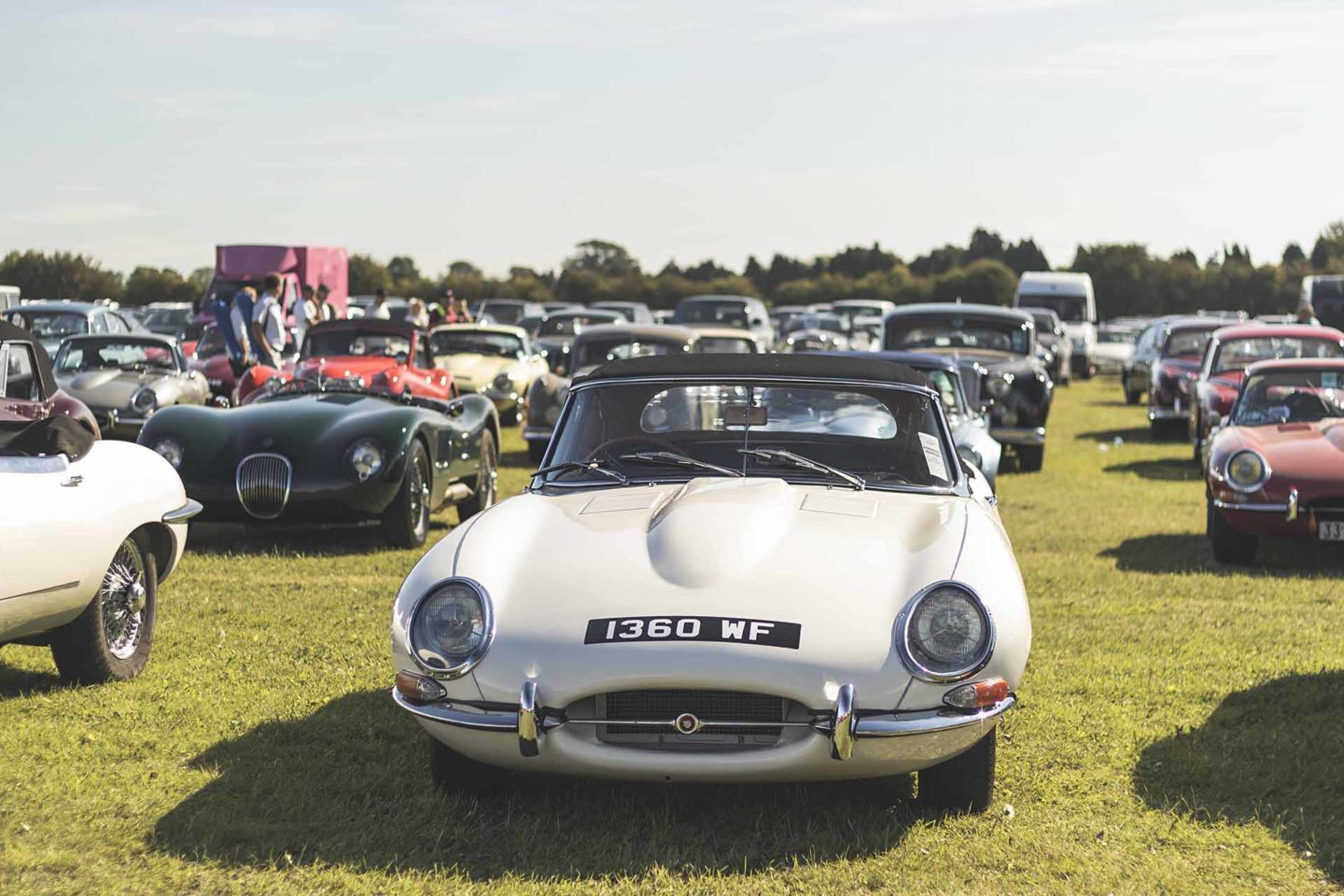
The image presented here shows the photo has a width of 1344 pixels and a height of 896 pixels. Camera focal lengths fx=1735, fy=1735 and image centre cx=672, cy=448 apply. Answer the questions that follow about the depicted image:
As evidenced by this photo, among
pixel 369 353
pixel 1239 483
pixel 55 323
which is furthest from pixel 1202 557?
pixel 55 323

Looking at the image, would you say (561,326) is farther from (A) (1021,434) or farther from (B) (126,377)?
(A) (1021,434)

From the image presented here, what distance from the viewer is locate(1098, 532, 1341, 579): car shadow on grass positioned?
1067 centimetres

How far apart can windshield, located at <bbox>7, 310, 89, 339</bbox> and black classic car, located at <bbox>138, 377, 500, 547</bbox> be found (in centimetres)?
1170

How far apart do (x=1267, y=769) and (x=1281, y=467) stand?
16.1ft

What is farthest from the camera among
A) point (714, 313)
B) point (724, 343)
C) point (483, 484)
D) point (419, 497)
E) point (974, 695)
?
point (714, 313)

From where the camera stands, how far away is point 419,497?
11.5m

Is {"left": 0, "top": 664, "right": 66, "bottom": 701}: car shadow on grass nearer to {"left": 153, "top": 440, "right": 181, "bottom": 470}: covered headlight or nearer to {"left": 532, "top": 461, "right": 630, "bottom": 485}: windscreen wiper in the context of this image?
{"left": 532, "top": 461, "right": 630, "bottom": 485}: windscreen wiper

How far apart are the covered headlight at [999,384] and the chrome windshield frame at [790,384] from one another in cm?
1079

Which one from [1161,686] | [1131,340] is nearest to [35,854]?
[1161,686]

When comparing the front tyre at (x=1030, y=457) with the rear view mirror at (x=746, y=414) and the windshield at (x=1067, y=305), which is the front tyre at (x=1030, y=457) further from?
the windshield at (x=1067, y=305)

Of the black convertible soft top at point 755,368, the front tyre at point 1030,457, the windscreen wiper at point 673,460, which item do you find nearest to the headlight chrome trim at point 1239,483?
the black convertible soft top at point 755,368

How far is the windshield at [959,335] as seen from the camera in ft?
60.1

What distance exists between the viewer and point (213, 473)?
427 inches

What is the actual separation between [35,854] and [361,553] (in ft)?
20.5
